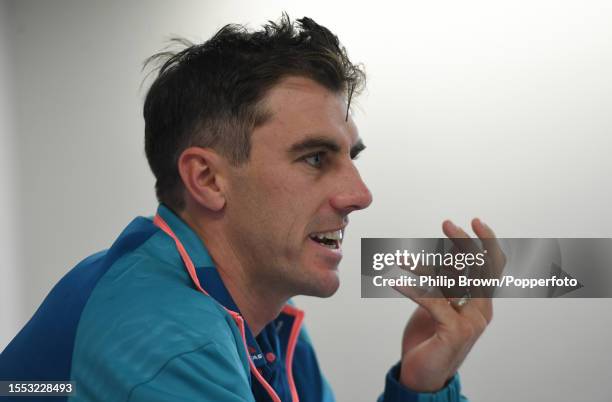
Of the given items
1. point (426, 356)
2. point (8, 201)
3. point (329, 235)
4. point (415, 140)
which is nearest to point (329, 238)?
point (329, 235)

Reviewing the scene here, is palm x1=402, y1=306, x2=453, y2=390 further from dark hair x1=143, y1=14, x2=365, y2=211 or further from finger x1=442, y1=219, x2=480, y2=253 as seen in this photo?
dark hair x1=143, y1=14, x2=365, y2=211

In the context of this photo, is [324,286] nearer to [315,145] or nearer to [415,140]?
[315,145]

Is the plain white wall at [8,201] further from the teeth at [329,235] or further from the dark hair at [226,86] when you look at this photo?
the teeth at [329,235]

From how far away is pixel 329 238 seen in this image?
3.23ft

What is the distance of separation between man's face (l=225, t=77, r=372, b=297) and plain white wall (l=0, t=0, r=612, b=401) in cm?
117

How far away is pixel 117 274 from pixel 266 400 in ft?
0.88

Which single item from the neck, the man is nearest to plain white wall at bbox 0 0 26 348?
the man

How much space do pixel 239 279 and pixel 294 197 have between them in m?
0.15

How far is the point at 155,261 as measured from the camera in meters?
0.87

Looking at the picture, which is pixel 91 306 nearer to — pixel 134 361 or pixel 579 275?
pixel 134 361

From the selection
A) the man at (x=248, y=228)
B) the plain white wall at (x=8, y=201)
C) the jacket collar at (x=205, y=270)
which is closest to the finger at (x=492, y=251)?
the man at (x=248, y=228)

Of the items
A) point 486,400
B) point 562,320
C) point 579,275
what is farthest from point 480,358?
point 579,275

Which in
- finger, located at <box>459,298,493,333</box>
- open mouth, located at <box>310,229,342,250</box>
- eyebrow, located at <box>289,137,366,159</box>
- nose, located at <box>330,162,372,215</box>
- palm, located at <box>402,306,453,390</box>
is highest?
eyebrow, located at <box>289,137,366,159</box>

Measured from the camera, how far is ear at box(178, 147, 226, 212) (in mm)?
970
